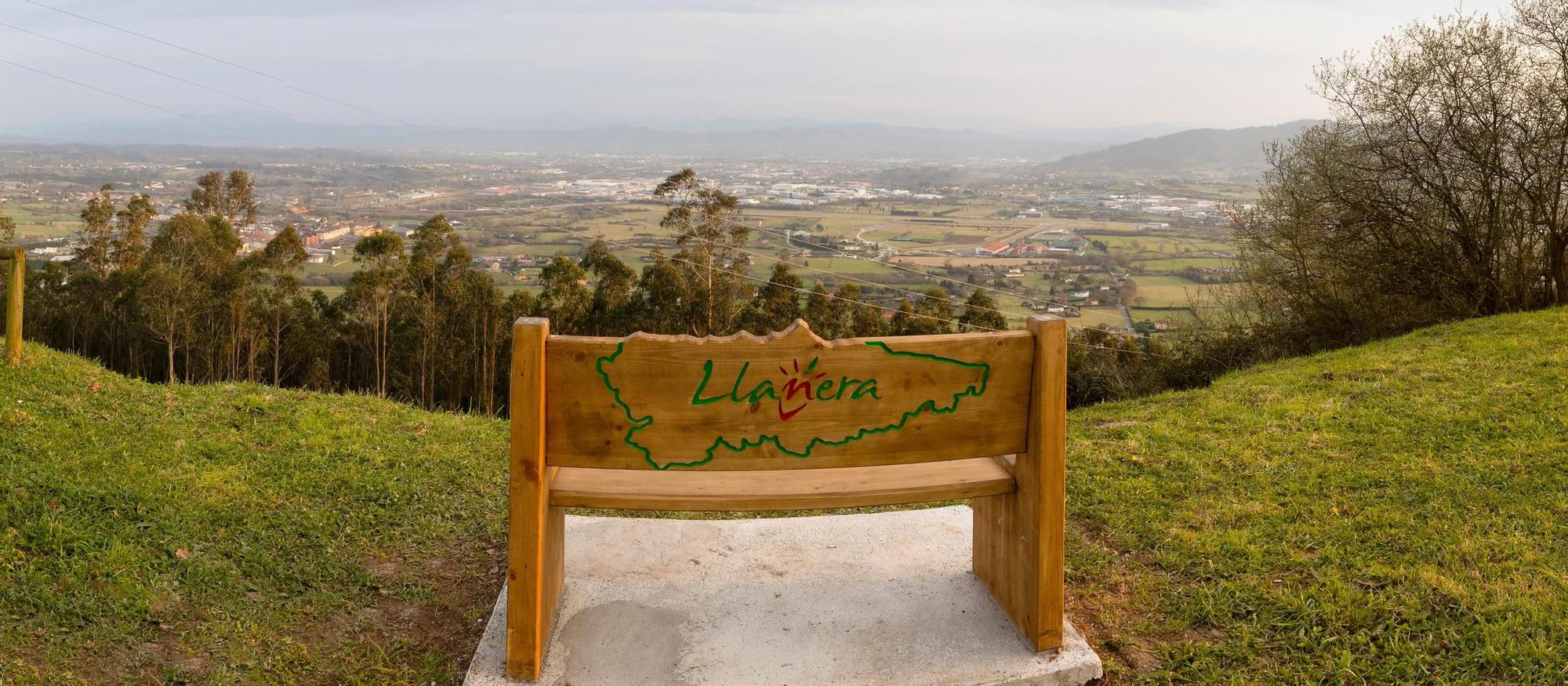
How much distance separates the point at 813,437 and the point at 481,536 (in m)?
2.06

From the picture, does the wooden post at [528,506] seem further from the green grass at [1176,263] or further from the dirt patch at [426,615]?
the green grass at [1176,263]

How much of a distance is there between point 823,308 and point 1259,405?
17789 mm

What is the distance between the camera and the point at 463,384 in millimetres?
24234

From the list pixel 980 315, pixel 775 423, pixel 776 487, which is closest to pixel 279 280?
pixel 980 315

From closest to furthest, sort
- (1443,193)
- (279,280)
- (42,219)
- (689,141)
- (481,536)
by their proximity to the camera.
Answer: (481,536) → (1443,193) → (279,280) → (42,219) → (689,141)

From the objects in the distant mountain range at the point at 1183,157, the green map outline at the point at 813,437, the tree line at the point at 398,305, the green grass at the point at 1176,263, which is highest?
the distant mountain range at the point at 1183,157

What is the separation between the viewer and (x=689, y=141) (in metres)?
100

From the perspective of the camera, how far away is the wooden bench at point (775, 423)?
267 cm

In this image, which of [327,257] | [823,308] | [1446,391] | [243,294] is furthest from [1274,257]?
[327,257]

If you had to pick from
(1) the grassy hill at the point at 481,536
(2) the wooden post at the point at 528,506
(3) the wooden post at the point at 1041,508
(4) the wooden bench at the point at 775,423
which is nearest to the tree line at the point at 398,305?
(1) the grassy hill at the point at 481,536

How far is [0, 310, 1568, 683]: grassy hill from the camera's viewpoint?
117 inches

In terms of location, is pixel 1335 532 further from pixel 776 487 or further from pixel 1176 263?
pixel 1176 263

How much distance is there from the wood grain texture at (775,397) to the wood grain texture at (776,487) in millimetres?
114

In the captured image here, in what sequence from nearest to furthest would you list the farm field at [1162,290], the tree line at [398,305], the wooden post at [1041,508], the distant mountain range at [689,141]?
1. the wooden post at [1041,508]
2. the tree line at [398,305]
3. the farm field at [1162,290]
4. the distant mountain range at [689,141]
